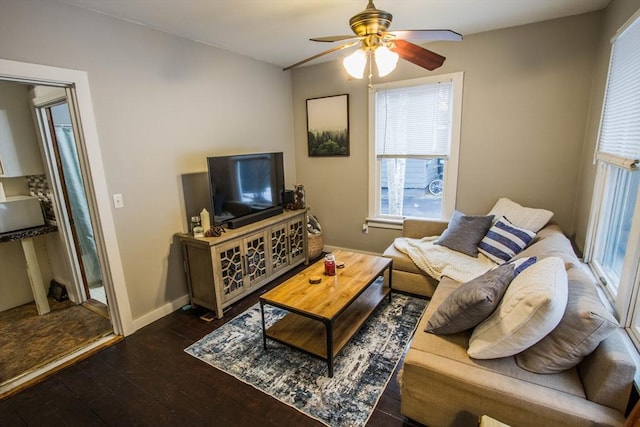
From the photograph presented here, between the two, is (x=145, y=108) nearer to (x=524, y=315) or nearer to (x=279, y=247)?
(x=279, y=247)

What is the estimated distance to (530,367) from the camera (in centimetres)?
138

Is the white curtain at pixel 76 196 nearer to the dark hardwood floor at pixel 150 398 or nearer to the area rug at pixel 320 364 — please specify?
the dark hardwood floor at pixel 150 398

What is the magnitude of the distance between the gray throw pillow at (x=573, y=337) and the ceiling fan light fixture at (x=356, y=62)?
169 centimetres

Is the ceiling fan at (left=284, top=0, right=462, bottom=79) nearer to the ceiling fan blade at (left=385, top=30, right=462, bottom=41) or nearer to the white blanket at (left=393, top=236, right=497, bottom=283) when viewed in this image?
the ceiling fan blade at (left=385, top=30, right=462, bottom=41)

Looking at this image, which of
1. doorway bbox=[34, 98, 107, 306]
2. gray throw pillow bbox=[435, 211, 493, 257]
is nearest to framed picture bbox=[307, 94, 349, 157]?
gray throw pillow bbox=[435, 211, 493, 257]

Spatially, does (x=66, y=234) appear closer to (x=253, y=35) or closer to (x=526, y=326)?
(x=253, y=35)

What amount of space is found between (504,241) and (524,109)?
1.35 meters

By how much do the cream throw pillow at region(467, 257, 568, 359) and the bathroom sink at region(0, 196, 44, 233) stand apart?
3.99 meters

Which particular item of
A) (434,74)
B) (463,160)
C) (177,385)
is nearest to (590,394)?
(177,385)

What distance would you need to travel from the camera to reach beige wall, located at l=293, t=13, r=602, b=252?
2.70 m

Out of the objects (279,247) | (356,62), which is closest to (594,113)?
(356,62)

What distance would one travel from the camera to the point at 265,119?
3816mm

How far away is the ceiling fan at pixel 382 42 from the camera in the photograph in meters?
1.61

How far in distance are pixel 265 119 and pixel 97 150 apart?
1.97 meters
